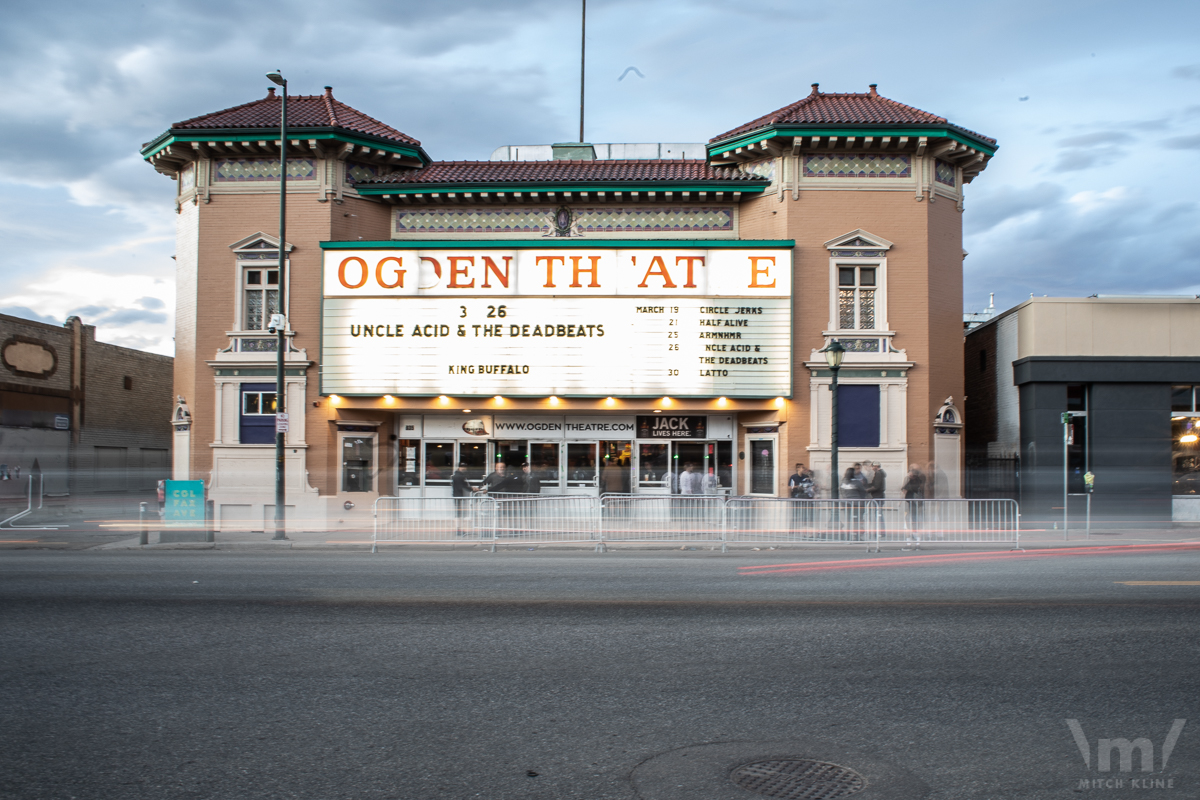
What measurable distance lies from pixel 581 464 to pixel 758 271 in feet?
21.7

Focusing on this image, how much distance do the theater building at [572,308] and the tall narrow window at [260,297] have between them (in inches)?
2.2

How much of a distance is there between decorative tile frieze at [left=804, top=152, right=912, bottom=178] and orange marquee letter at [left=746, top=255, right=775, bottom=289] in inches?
94.4

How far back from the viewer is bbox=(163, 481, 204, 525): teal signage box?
19.3 meters

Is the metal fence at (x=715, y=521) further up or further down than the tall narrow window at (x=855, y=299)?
further down

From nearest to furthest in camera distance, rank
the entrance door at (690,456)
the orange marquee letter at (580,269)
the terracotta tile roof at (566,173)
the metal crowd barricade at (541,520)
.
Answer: the metal crowd barricade at (541,520)
the orange marquee letter at (580,269)
the terracotta tile roof at (566,173)
the entrance door at (690,456)

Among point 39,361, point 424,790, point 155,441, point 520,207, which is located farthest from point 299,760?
point 155,441

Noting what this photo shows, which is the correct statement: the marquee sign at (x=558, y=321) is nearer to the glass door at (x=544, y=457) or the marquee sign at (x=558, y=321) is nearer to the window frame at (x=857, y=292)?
the window frame at (x=857, y=292)

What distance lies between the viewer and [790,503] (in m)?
15.8

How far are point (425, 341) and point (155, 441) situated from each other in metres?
28.8

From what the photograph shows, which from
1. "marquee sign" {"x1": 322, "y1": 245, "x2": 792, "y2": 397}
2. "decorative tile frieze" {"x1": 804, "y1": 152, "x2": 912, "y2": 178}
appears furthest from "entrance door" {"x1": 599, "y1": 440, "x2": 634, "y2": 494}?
"decorative tile frieze" {"x1": 804, "y1": 152, "x2": 912, "y2": 178}

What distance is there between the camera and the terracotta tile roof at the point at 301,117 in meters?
22.0

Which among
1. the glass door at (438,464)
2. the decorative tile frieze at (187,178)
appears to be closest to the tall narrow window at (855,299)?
the glass door at (438,464)

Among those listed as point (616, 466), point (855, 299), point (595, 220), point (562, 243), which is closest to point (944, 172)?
point (855, 299)

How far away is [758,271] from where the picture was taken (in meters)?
21.4
